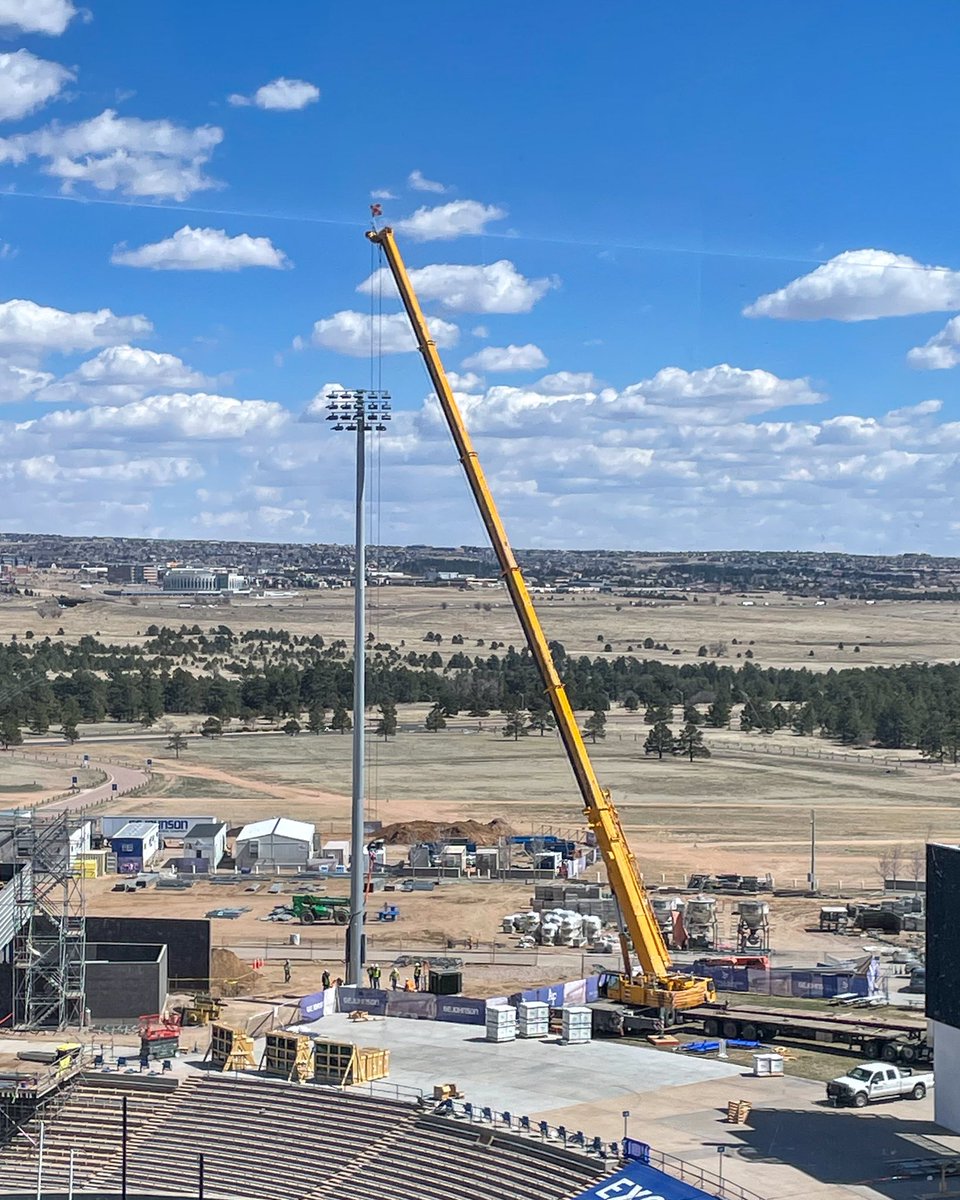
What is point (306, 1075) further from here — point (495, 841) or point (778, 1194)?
point (495, 841)

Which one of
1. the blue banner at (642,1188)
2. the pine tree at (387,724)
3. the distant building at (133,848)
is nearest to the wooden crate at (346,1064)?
the blue banner at (642,1188)

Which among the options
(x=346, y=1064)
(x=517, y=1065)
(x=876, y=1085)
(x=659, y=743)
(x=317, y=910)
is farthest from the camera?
(x=659, y=743)

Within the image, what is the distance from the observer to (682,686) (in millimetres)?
157625

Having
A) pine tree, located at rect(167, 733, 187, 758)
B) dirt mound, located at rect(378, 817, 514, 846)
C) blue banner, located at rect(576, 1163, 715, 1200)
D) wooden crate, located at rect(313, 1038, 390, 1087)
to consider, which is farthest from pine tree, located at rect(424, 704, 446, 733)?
blue banner, located at rect(576, 1163, 715, 1200)

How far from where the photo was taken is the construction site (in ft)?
124

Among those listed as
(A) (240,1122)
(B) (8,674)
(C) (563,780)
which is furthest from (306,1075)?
(B) (8,674)

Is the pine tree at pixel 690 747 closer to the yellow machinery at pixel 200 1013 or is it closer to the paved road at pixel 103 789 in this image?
the paved road at pixel 103 789

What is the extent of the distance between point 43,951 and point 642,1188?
2206 centimetres

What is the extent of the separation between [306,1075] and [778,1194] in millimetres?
12813

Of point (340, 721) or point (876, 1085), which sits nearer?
point (876, 1085)

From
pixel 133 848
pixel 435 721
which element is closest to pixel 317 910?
pixel 133 848

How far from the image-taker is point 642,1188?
3425 cm

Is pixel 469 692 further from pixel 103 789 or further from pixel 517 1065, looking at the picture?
pixel 517 1065

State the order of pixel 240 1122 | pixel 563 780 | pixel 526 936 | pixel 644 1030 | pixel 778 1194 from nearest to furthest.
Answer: pixel 778 1194, pixel 240 1122, pixel 644 1030, pixel 526 936, pixel 563 780
